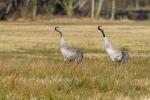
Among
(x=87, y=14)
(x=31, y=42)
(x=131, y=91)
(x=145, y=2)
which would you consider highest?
(x=131, y=91)

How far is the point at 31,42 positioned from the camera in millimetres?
37156

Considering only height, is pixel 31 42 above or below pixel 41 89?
below

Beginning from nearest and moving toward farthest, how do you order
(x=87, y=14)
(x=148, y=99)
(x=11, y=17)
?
(x=148, y=99)
(x=11, y=17)
(x=87, y=14)

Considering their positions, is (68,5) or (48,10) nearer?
(68,5)

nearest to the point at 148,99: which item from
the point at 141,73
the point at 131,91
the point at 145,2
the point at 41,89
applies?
the point at 131,91

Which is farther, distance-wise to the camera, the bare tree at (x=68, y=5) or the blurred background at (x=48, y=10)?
the bare tree at (x=68, y=5)

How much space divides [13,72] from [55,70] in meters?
1.27

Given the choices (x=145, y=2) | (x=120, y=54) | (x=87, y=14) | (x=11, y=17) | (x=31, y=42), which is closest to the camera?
(x=120, y=54)

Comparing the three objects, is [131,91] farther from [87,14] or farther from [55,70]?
[87,14]

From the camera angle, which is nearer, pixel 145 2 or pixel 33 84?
pixel 33 84

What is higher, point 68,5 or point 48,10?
point 68,5

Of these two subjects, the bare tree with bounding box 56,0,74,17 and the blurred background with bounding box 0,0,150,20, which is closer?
the blurred background with bounding box 0,0,150,20

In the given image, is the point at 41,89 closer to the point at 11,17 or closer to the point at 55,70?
the point at 55,70

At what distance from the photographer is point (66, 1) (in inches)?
3322
